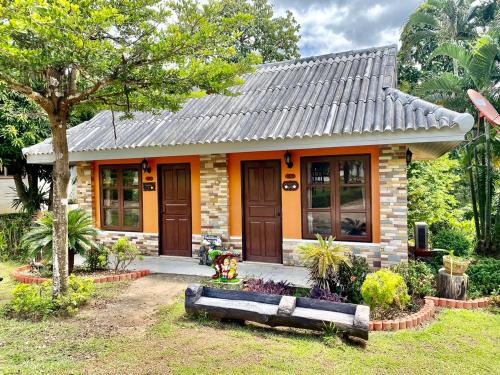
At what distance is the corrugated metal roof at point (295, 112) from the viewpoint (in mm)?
6902

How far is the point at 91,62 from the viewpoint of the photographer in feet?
15.8

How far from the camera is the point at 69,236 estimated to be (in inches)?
284

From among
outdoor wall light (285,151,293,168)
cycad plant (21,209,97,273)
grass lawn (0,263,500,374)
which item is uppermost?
outdoor wall light (285,151,293,168)

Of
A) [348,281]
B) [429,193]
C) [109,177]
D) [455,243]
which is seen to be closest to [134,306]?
[348,281]

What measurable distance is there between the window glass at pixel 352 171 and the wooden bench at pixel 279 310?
3540 millimetres

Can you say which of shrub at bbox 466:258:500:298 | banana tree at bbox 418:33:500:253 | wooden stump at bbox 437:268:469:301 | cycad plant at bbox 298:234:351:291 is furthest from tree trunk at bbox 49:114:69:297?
banana tree at bbox 418:33:500:253

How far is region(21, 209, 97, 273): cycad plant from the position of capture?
23.3 ft

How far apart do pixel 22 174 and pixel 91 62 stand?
37.2 ft

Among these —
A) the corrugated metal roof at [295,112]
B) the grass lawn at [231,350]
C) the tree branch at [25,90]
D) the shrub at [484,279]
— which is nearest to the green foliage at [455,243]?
the shrub at [484,279]

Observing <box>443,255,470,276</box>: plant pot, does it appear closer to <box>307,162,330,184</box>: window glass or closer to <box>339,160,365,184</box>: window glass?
<box>339,160,365,184</box>: window glass

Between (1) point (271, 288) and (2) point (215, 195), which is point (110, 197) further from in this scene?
(1) point (271, 288)

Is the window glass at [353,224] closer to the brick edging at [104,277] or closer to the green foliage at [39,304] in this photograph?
the brick edging at [104,277]

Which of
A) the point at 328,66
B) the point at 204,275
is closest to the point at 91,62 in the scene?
the point at 204,275

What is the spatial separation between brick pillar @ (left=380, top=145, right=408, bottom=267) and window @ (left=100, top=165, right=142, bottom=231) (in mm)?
6054
